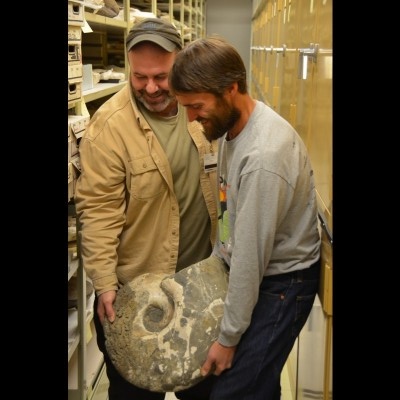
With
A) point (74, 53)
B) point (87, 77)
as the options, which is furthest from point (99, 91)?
point (74, 53)

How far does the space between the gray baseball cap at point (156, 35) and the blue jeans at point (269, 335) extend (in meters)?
0.81

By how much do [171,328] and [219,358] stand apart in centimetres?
17

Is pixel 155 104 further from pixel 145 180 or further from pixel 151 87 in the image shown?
pixel 145 180

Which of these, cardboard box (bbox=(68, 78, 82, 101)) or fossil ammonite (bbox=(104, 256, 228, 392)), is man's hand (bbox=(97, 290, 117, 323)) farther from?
cardboard box (bbox=(68, 78, 82, 101))

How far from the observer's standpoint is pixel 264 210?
129 cm

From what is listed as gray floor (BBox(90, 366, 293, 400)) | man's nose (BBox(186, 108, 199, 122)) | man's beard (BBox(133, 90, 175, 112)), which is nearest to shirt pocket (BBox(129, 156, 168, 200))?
man's beard (BBox(133, 90, 175, 112))

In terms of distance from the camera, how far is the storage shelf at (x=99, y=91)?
2763mm

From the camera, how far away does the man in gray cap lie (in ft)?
5.83

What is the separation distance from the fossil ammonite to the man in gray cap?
0.46 feet

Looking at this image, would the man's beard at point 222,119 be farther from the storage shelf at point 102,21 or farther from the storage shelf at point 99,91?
the storage shelf at point 102,21
